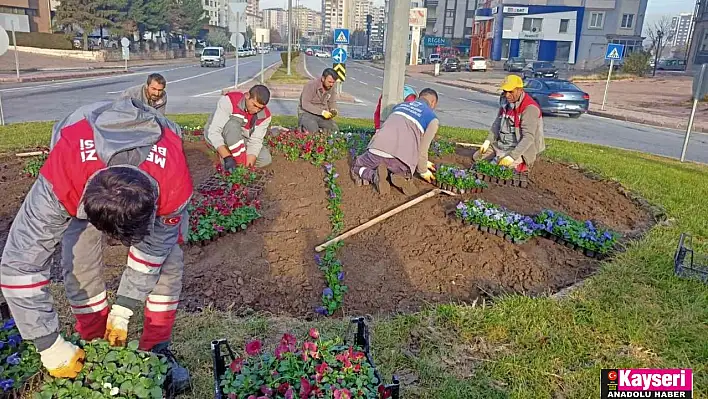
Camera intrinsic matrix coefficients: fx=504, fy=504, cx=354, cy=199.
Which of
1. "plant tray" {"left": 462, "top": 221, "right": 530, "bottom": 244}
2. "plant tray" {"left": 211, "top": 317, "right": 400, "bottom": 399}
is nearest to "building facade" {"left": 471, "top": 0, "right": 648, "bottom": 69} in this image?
"plant tray" {"left": 462, "top": 221, "right": 530, "bottom": 244}

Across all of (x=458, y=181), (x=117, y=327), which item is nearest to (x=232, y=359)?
(x=117, y=327)

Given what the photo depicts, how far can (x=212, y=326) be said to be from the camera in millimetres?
3102

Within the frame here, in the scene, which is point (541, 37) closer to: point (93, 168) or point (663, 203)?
point (663, 203)

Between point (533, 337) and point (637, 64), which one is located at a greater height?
point (637, 64)

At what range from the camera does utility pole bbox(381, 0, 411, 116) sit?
6434 mm

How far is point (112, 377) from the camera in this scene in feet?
6.75

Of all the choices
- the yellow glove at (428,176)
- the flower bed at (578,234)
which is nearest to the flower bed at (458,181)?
the yellow glove at (428,176)

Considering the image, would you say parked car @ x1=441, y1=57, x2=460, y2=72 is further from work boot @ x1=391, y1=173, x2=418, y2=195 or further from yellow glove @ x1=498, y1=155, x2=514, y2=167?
work boot @ x1=391, y1=173, x2=418, y2=195

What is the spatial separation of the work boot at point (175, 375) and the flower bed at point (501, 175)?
13.7 feet

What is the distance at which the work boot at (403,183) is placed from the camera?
5.24 m

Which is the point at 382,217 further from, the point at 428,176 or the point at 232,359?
the point at 232,359

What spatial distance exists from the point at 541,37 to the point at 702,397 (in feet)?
175

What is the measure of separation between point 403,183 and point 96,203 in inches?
152

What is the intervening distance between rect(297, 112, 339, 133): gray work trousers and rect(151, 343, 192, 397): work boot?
5.70 m
